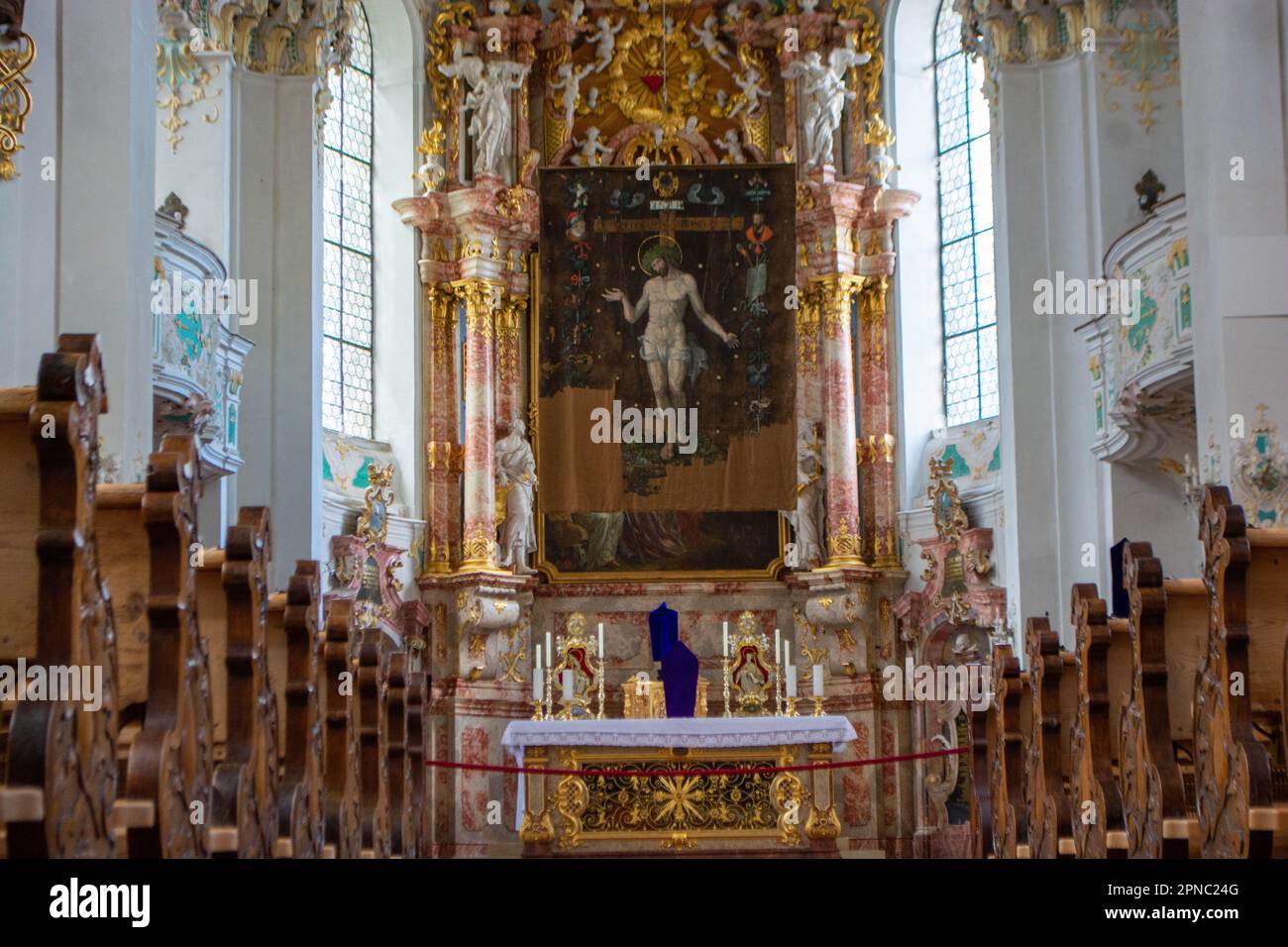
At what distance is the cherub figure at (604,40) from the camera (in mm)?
20422

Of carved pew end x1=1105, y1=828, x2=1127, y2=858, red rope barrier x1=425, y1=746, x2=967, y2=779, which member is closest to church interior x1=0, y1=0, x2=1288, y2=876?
carved pew end x1=1105, y1=828, x2=1127, y2=858

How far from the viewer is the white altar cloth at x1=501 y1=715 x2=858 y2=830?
14445 millimetres

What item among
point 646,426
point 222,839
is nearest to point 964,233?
point 646,426

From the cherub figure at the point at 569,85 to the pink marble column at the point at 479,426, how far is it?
2.35 meters

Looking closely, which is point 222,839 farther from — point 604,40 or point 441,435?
point 604,40

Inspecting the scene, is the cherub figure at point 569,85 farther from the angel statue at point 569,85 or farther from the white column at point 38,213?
the white column at point 38,213

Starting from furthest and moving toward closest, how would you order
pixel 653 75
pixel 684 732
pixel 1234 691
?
pixel 653 75
pixel 684 732
pixel 1234 691

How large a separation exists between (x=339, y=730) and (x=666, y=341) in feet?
35.1

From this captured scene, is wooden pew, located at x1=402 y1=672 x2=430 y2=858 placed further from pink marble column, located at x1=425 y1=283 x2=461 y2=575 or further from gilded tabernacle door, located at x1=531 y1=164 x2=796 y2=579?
pink marble column, located at x1=425 y1=283 x2=461 y2=575

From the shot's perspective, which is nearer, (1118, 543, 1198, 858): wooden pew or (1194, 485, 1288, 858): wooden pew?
(1194, 485, 1288, 858): wooden pew

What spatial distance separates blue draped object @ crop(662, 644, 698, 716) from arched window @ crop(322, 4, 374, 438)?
5.61m

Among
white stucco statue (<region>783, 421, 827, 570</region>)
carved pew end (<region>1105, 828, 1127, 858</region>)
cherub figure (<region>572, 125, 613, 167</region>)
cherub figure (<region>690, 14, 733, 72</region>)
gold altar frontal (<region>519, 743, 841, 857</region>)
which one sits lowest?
gold altar frontal (<region>519, 743, 841, 857</region>)

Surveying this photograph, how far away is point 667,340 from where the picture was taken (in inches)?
710
